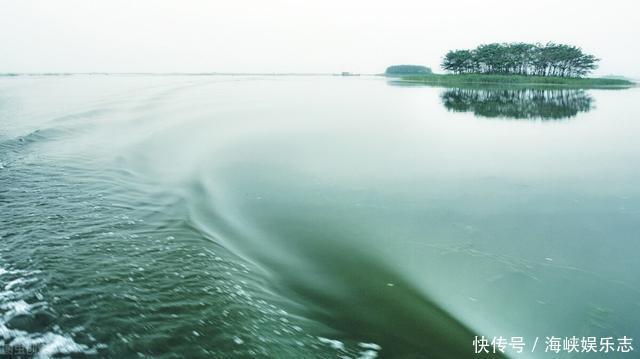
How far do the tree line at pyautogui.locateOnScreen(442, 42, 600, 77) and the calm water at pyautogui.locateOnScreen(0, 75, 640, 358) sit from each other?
10259 centimetres

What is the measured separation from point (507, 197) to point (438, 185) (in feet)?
5.04

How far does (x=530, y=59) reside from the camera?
→ 98.8 meters

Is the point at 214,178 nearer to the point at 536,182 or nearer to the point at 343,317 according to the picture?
the point at 343,317

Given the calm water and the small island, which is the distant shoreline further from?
the calm water

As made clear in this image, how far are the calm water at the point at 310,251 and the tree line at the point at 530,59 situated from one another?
103m

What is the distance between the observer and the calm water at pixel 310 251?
149 inches

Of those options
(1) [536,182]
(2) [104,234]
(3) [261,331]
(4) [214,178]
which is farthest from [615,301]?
(4) [214,178]

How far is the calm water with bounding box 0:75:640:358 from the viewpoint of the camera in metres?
3.79

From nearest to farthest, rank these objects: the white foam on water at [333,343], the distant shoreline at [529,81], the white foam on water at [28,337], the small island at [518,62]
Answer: the white foam on water at [28,337] < the white foam on water at [333,343] < the distant shoreline at [529,81] < the small island at [518,62]

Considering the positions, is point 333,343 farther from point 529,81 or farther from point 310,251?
point 529,81

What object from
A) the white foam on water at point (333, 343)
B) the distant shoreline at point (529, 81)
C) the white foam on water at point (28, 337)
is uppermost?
the distant shoreline at point (529, 81)

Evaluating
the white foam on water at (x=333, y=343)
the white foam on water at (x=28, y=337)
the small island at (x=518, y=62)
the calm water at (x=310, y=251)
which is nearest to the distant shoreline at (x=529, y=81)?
the small island at (x=518, y=62)

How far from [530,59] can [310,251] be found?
375ft

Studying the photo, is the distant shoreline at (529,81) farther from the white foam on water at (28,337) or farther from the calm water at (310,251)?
the white foam on water at (28,337)
